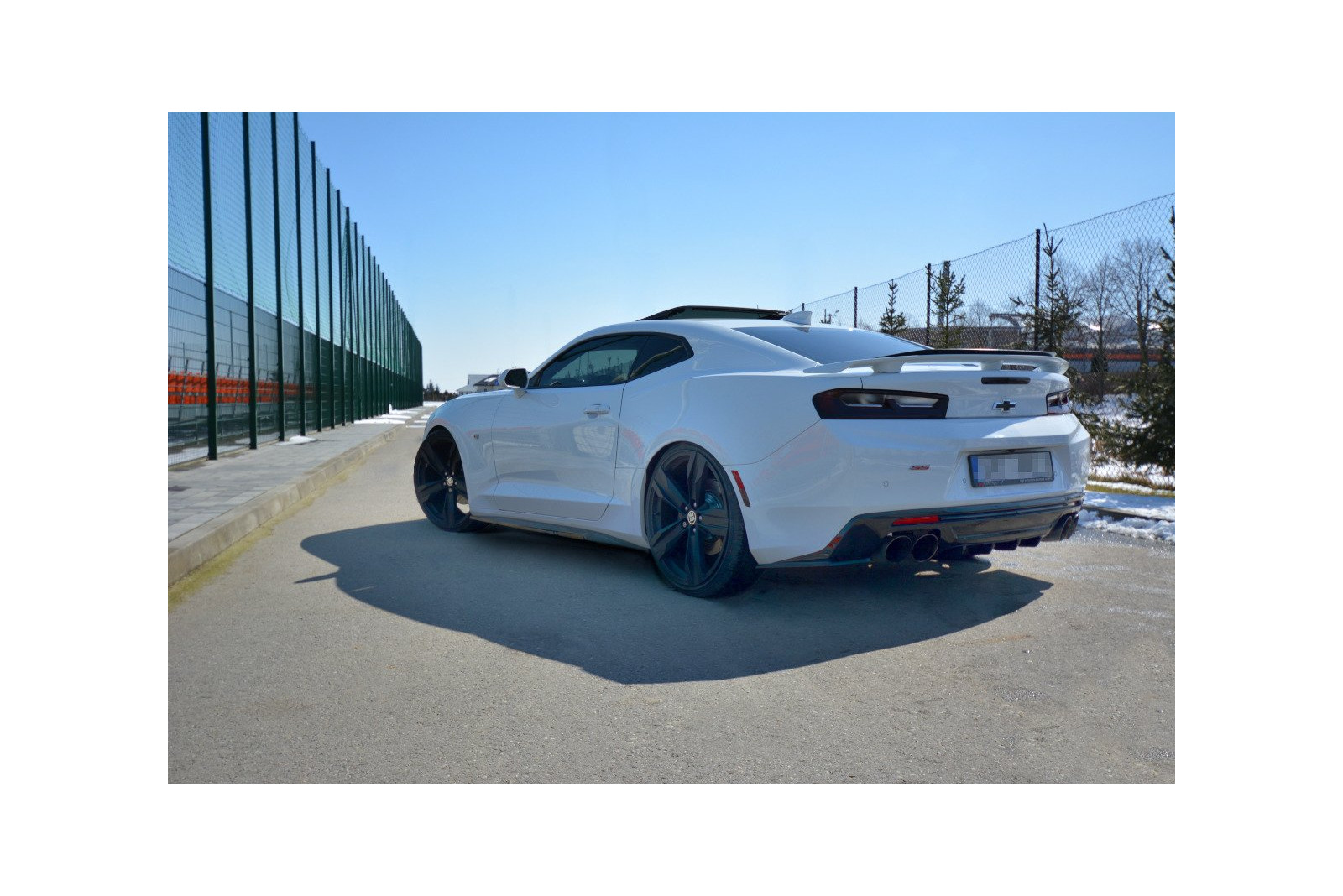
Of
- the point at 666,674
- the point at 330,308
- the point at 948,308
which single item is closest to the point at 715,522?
the point at 666,674

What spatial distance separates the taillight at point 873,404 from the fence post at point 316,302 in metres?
18.5

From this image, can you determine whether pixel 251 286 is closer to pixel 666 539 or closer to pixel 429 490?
pixel 429 490

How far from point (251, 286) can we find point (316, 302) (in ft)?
24.5

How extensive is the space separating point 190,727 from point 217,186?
11.3 meters

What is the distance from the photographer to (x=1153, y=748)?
2877 millimetres

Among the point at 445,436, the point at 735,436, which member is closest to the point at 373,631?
the point at 735,436

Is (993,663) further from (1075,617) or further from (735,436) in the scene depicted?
(735,436)

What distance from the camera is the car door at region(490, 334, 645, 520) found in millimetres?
5379

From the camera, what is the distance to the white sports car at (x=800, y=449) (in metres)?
4.09

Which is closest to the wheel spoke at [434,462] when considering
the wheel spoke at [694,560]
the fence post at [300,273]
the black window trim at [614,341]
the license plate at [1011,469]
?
the black window trim at [614,341]

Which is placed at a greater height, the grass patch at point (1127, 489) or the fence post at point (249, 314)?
the fence post at point (249, 314)

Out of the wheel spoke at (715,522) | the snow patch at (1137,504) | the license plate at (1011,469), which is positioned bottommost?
the snow patch at (1137,504)

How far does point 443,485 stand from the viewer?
280 inches

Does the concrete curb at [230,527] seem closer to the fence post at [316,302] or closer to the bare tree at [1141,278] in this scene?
the bare tree at [1141,278]
